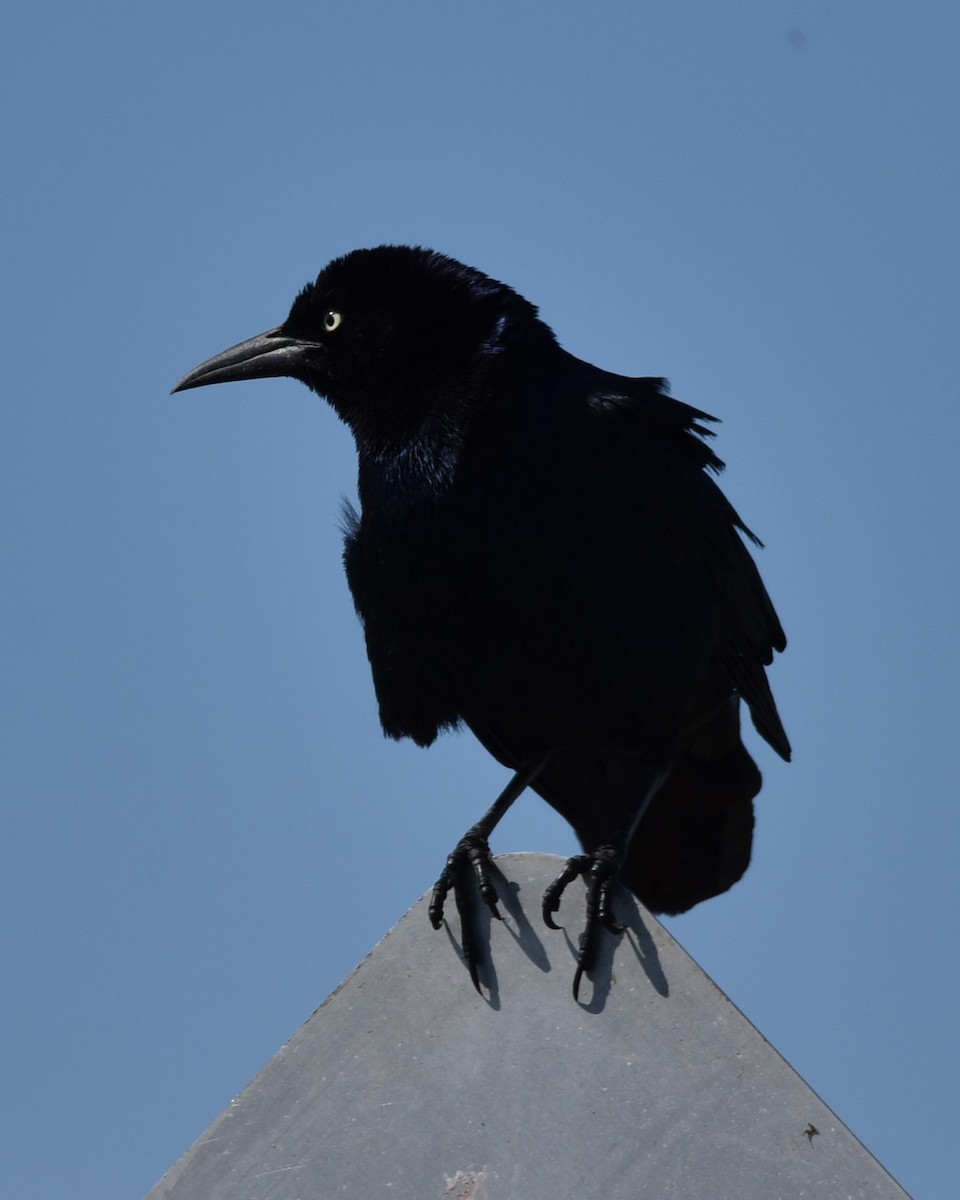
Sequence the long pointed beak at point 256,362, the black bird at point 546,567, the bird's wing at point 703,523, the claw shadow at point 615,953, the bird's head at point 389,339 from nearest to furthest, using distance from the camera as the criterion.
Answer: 1. the claw shadow at point 615,953
2. the black bird at point 546,567
3. the bird's wing at point 703,523
4. the bird's head at point 389,339
5. the long pointed beak at point 256,362

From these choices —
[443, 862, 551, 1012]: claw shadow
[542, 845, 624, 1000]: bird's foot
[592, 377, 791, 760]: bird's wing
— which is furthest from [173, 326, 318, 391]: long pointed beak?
[443, 862, 551, 1012]: claw shadow

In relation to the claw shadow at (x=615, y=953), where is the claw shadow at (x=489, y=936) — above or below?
below

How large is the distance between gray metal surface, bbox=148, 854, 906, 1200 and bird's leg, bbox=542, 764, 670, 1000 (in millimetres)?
30

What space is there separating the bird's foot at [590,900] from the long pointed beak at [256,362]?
245 centimetres

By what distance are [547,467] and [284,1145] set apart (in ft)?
7.30

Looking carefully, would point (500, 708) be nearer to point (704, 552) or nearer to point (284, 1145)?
point (704, 552)

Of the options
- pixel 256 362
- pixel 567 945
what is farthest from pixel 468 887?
pixel 256 362

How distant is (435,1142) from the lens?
233 cm

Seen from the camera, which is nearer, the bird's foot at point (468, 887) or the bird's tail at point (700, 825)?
the bird's foot at point (468, 887)

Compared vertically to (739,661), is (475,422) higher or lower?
higher

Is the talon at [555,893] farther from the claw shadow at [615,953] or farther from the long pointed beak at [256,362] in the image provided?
the long pointed beak at [256,362]

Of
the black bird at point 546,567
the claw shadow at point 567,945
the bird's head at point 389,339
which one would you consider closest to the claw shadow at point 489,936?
the claw shadow at point 567,945

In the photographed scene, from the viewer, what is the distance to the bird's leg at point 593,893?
2527mm

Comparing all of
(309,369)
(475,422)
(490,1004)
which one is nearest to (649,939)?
(490,1004)
